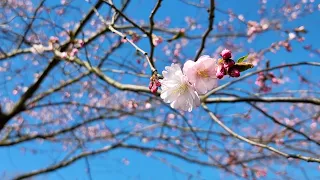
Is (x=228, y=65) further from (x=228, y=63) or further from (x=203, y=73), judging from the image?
(x=203, y=73)

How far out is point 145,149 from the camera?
528 centimetres

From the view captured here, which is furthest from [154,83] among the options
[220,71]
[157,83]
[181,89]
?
[220,71]

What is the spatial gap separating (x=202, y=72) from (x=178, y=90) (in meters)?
0.12

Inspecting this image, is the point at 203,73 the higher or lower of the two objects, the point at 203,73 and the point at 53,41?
the lower

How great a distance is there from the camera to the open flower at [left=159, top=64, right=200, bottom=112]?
1.31 m

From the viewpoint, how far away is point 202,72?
1288mm

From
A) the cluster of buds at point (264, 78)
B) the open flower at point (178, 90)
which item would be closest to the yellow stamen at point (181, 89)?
the open flower at point (178, 90)

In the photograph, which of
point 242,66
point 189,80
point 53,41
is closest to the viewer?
point 242,66

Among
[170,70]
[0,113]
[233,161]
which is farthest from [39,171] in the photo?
[170,70]

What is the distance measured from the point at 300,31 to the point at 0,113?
12.0 feet

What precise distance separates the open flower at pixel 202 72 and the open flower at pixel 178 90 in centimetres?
3

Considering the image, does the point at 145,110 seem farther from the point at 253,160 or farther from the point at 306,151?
the point at 306,151

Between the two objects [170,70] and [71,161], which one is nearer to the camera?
[170,70]

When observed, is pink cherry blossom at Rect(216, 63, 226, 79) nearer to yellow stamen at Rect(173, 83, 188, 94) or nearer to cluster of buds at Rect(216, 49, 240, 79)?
cluster of buds at Rect(216, 49, 240, 79)
